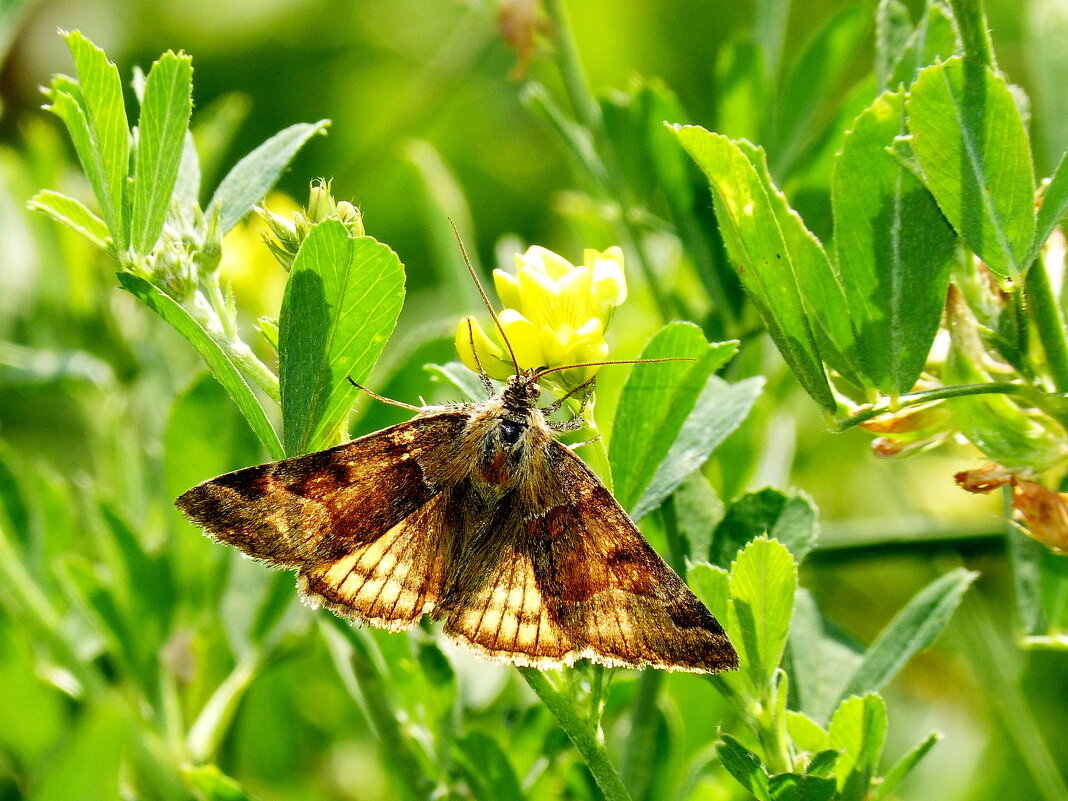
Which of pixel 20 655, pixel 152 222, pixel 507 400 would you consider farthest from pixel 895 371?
pixel 20 655

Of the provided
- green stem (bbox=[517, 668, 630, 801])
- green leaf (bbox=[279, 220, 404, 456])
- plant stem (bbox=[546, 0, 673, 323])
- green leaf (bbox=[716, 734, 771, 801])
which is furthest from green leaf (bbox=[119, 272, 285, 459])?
plant stem (bbox=[546, 0, 673, 323])

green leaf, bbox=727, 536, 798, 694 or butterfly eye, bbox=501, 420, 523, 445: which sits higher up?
butterfly eye, bbox=501, 420, 523, 445

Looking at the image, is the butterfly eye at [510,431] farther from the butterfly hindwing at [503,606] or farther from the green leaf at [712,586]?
the green leaf at [712,586]

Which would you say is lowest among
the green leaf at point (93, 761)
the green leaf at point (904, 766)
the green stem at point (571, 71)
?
the green leaf at point (904, 766)

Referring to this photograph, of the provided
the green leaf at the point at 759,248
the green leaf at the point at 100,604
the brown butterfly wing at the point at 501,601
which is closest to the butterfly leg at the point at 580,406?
the brown butterfly wing at the point at 501,601

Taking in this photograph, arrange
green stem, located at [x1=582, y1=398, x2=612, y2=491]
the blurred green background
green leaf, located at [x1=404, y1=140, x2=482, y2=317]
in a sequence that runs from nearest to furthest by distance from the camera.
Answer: green stem, located at [x1=582, y1=398, x2=612, y2=491] < the blurred green background < green leaf, located at [x1=404, y1=140, x2=482, y2=317]

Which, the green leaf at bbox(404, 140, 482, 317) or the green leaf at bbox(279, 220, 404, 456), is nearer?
the green leaf at bbox(279, 220, 404, 456)

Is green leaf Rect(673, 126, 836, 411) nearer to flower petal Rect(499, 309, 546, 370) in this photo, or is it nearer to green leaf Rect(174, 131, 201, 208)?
flower petal Rect(499, 309, 546, 370)
